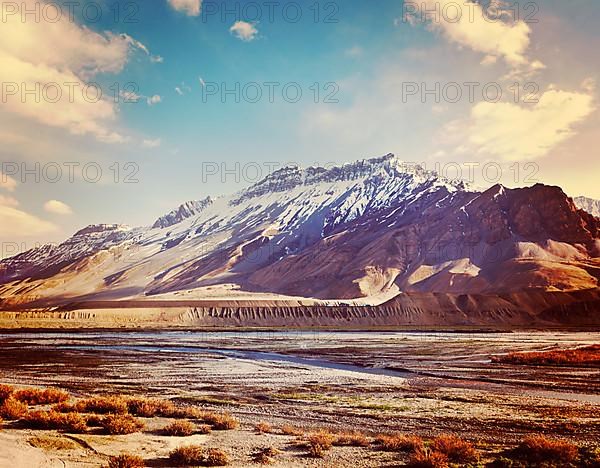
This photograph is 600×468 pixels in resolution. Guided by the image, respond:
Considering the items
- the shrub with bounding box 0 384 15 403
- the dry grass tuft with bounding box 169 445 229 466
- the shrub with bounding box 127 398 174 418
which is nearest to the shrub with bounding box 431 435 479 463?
the dry grass tuft with bounding box 169 445 229 466

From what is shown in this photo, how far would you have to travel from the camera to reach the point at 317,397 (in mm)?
23859

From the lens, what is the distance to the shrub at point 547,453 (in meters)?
12.8

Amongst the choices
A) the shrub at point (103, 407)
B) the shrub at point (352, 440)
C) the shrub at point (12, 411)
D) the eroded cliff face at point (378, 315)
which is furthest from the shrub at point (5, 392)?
the eroded cliff face at point (378, 315)

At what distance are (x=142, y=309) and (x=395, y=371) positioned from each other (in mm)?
100079

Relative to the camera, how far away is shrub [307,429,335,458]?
13714mm

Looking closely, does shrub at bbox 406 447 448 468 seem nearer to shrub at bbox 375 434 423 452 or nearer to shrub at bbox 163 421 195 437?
shrub at bbox 375 434 423 452

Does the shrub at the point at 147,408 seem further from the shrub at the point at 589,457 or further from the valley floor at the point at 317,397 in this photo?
the shrub at the point at 589,457

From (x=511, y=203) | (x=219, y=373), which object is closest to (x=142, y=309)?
(x=219, y=373)

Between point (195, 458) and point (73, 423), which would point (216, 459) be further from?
point (73, 423)

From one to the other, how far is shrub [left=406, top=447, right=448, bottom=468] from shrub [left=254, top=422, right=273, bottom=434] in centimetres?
513

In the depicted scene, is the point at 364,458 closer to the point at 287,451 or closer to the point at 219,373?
the point at 287,451

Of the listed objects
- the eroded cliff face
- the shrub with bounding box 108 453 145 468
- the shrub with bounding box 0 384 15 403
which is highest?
the shrub with bounding box 0 384 15 403

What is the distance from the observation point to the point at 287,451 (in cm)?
1410

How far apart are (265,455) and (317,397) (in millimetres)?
10645
